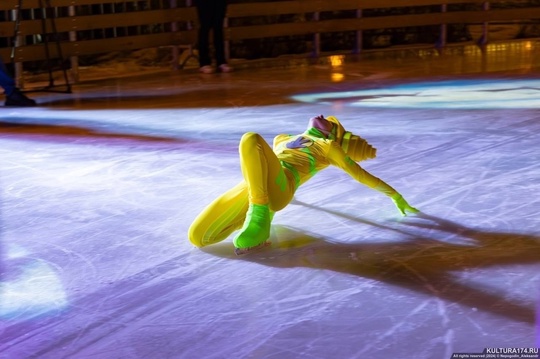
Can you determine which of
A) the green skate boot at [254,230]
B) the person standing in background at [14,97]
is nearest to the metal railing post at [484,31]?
the person standing in background at [14,97]

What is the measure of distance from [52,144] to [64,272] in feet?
8.93

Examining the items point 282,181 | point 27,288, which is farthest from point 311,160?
point 27,288

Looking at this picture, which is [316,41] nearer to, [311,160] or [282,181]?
[311,160]

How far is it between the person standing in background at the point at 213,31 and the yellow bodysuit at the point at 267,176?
594 cm

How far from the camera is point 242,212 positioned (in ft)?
11.0

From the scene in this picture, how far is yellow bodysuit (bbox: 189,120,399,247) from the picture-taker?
10.7 feet

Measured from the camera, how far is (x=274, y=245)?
333 centimetres

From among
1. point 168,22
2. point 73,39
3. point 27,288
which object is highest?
point 168,22

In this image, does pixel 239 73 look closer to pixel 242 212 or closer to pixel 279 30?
pixel 279 30

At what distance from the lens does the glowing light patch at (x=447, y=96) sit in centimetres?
670

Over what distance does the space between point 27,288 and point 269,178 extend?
1001mm

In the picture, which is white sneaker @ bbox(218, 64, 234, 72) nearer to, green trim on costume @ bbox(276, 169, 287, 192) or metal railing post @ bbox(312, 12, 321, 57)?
metal railing post @ bbox(312, 12, 321, 57)

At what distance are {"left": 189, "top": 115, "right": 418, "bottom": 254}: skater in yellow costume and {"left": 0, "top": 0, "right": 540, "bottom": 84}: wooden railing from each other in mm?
5347

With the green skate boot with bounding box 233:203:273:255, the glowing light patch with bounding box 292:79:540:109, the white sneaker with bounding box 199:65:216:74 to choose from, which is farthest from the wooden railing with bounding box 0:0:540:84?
the green skate boot with bounding box 233:203:273:255
